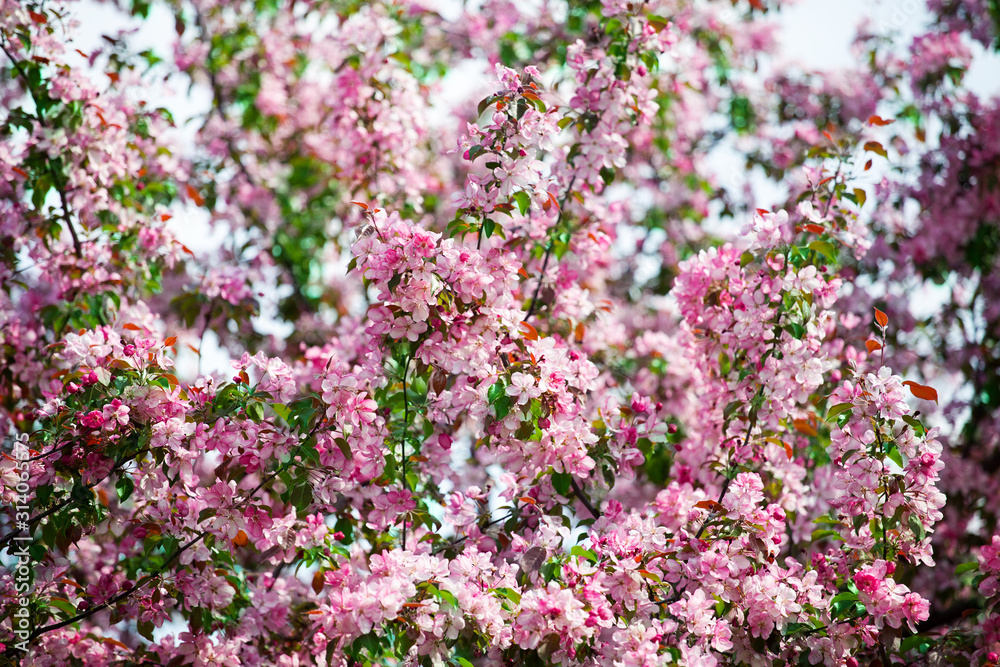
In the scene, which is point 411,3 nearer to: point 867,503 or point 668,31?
point 668,31

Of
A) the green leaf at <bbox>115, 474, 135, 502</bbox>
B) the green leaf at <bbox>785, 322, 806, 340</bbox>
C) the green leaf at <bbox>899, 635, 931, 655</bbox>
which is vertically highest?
the green leaf at <bbox>785, 322, 806, 340</bbox>

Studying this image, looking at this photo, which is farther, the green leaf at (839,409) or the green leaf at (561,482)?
the green leaf at (561,482)

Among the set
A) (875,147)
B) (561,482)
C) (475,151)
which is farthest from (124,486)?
(875,147)

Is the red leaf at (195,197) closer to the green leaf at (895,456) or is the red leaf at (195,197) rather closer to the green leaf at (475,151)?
the green leaf at (475,151)

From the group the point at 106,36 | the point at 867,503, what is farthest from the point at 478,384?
the point at 106,36

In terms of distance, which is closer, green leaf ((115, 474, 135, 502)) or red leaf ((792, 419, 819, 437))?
green leaf ((115, 474, 135, 502))

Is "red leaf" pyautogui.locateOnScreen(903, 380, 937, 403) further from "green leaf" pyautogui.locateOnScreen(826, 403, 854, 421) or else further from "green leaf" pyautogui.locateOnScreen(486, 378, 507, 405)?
"green leaf" pyautogui.locateOnScreen(486, 378, 507, 405)

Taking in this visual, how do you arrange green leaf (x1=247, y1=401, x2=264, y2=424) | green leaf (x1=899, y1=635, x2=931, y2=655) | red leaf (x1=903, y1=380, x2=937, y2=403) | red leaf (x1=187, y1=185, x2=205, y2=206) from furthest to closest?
red leaf (x1=187, y1=185, x2=205, y2=206)
green leaf (x1=899, y1=635, x2=931, y2=655)
green leaf (x1=247, y1=401, x2=264, y2=424)
red leaf (x1=903, y1=380, x2=937, y2=403)

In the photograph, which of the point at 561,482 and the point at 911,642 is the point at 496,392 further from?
the point at 911,642

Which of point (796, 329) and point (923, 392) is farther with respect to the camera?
point (796, 329)

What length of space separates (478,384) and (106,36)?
112 inches

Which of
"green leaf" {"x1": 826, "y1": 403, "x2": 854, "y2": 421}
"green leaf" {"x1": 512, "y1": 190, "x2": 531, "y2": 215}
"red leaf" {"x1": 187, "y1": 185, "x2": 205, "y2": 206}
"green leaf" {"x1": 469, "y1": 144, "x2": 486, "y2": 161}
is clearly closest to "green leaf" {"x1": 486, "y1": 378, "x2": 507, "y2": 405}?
"green leaf" {"x1": 512, "y1": 190, "x2": 531, "y2": 215}

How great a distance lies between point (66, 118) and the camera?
3643 mm

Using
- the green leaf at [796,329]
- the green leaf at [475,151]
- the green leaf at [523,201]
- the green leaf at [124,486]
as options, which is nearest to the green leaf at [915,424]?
the green leaf at [796,329]
